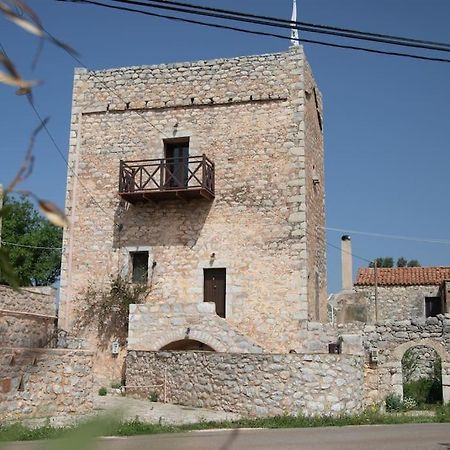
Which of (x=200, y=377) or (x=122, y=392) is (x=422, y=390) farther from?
(x=122, y=392)

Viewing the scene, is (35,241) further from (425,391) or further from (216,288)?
(425,391)

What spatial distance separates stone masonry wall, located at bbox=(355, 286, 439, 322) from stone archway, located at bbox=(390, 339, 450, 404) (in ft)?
32.6

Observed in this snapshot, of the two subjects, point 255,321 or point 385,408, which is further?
→ point 255,321

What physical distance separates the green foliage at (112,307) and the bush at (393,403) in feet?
22.8

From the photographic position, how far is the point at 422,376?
1855 centimetres

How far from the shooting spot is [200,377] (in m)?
13.8

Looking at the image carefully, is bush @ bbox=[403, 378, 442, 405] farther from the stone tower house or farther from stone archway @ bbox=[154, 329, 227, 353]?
stone archway @ bbox=[154, 329, 227, 353]

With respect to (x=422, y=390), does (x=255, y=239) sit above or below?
above

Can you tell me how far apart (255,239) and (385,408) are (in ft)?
17.7

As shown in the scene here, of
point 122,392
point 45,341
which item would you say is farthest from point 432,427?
point 45,341

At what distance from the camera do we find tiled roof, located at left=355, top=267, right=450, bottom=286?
88.2ft

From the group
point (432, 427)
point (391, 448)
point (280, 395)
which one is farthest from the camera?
point (280, 395)

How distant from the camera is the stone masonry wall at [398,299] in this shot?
87.3 ft

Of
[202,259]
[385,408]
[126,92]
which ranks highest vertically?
[126,92]
